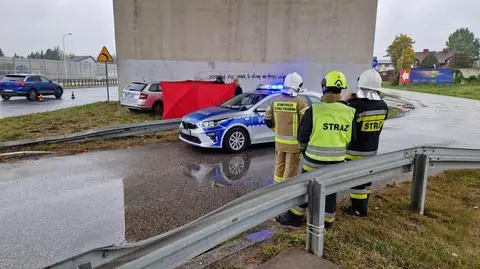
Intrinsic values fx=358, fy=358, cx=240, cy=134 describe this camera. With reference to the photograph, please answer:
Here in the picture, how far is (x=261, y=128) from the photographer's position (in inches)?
345

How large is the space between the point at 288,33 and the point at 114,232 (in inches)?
647

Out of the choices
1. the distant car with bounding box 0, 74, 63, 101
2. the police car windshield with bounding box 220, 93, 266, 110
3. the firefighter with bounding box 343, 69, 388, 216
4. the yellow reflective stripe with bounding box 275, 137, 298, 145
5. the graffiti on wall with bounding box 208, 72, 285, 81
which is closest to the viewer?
the firefighter with bounding box 343, 69, 388, 216

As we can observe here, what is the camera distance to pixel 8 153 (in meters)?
7.88

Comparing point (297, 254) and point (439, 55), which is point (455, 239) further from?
point (439, 55)

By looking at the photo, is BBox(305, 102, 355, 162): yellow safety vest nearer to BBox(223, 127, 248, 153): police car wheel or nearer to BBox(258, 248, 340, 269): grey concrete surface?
BBox(258, 248, 340, 269): grey concrete surface

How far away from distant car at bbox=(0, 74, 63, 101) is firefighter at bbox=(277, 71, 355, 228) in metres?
23.4

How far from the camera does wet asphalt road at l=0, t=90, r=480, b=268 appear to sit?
3973 mm

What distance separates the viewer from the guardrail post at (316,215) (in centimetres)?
312

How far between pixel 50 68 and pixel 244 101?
1843 inches

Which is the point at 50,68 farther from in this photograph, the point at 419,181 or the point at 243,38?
the point at 419,181

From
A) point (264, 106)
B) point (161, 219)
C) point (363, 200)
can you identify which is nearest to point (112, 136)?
point (264, 106)

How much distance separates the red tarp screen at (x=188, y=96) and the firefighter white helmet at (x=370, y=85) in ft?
29.0

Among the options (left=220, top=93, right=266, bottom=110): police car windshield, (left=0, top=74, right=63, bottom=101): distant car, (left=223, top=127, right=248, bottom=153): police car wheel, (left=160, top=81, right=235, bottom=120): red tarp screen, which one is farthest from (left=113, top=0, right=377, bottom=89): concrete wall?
(left=223, top=127, right=248, bottom=153): police car wheel

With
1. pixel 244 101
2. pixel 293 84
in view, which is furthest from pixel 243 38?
pixel 293 84
